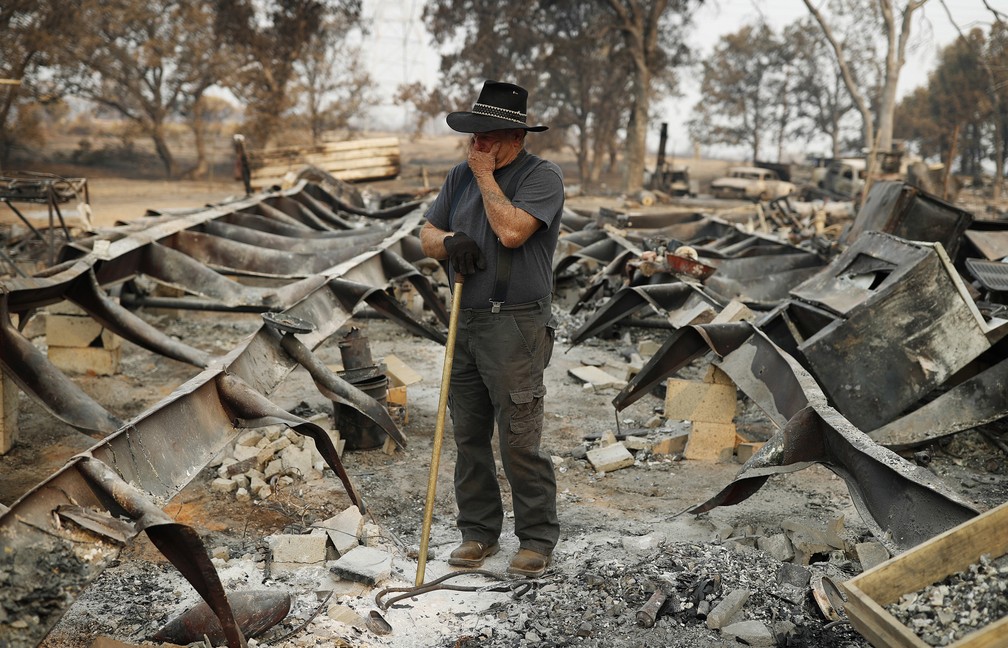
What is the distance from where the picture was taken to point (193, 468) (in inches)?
134

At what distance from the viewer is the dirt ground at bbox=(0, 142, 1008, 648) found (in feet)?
10.8

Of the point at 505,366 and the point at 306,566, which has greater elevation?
the point at 505,366

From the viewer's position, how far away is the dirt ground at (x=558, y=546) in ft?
10.8

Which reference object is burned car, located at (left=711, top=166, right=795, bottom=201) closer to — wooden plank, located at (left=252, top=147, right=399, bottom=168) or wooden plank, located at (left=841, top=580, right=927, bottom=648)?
wooden plank, located at (left=252, top=147, right=399, bottom=168)

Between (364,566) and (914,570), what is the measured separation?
2154mm

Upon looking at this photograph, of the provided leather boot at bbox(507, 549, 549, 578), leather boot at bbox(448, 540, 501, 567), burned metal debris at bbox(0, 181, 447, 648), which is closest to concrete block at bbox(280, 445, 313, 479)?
burned metal debris at bbox(0, 181, 447, 648)

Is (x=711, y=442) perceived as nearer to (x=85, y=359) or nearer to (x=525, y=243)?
(x=525, y=243)

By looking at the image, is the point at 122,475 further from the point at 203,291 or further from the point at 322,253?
the point at 322,253

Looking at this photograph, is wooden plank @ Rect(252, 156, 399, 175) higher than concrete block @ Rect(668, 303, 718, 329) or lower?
higher

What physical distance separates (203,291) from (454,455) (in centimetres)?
235

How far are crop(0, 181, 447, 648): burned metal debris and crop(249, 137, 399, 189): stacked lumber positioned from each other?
7608 mm

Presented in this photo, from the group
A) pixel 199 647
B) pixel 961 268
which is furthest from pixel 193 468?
pixel 961 268

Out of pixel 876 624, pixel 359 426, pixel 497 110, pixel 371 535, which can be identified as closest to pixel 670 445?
pixel 359 426

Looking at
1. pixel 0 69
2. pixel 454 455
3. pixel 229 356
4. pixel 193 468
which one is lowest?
pixel 454 455
